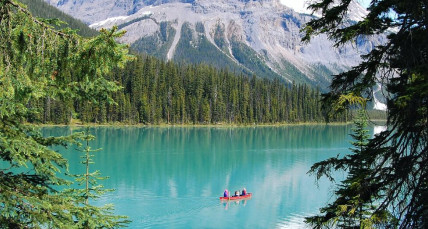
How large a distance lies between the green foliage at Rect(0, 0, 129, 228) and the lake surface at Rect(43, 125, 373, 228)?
21.4 meters

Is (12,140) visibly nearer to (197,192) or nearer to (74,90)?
(74,90)

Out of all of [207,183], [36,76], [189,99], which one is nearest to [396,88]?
[36,76]

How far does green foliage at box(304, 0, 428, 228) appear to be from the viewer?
5254mm

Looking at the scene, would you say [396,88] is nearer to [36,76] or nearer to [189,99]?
[36,76]

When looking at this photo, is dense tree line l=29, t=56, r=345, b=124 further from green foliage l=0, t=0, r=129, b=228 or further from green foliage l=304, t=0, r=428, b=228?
green foliage l=304, t=0, r=428, b=228

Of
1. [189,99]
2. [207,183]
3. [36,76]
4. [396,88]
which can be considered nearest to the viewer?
[36,76]

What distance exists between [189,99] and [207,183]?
83.6 metres

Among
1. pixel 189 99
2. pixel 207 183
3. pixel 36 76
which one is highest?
pixel 189 99

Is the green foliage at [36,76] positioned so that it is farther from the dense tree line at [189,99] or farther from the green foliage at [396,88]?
the dense tree line at [189,99]

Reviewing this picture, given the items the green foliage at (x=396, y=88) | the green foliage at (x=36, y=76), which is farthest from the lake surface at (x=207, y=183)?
the green foliage at (x=36, y=76)

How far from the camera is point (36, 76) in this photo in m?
5.02

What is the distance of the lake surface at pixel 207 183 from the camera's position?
28.6 meters

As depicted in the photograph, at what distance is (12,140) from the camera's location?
204 inches

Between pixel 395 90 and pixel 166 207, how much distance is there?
85.2 feet
